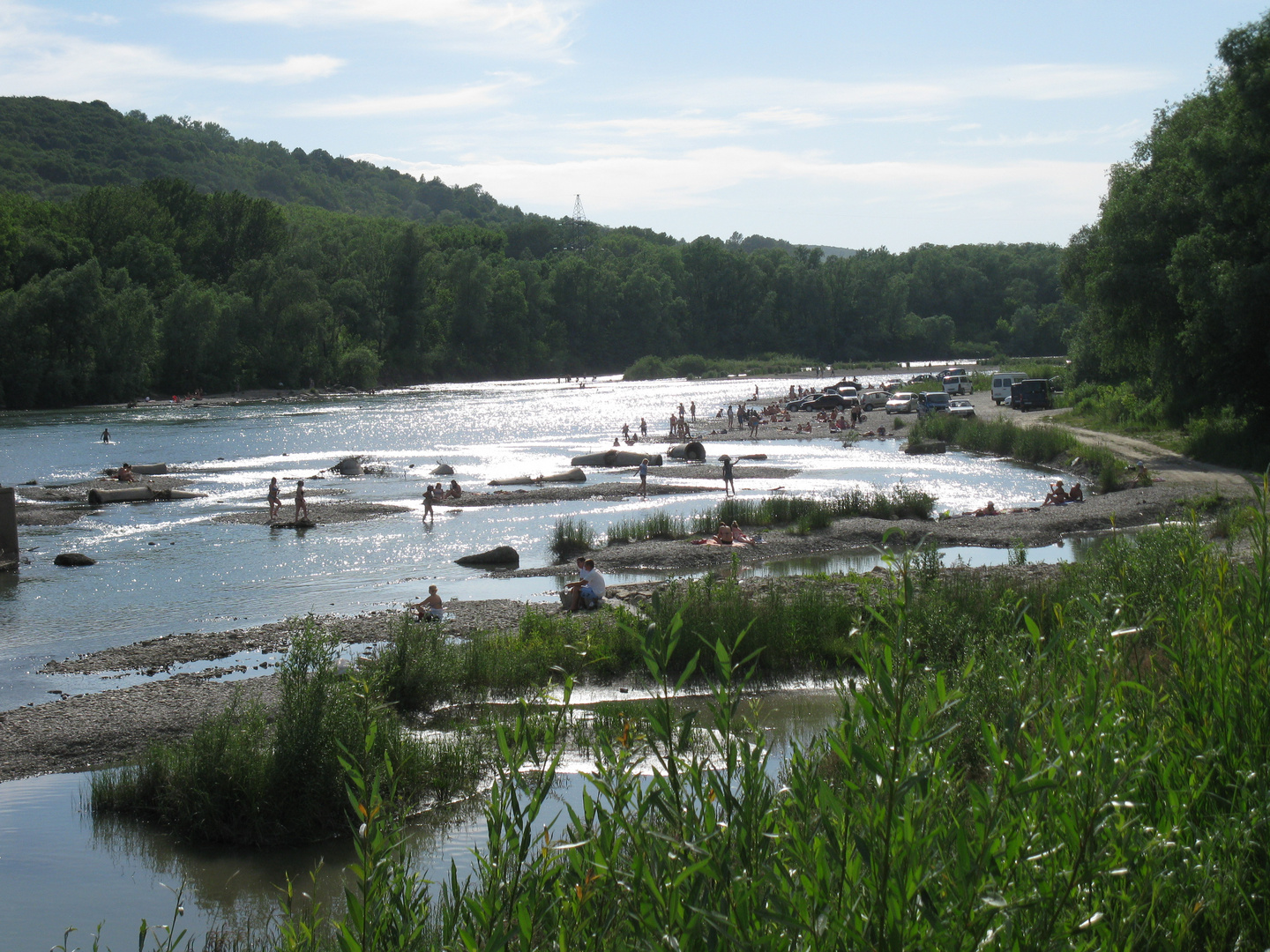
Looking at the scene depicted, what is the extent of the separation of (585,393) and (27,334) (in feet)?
174

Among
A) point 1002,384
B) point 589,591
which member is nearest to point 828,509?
point 589,591

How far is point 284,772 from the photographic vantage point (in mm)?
10688

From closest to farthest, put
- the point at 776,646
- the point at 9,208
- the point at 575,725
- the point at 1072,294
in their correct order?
the point at 575,725
the point at 776,646
the point at 1072,294
the point at 9,208

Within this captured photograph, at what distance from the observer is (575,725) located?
12516mm

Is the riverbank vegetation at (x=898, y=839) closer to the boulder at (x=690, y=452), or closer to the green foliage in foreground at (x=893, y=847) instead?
the green foliage in foreground at (x=893, y=847)

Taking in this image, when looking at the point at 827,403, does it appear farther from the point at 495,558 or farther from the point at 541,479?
the point at 495,558

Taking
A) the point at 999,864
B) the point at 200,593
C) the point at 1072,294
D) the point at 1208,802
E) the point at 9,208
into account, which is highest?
the point at 9,208

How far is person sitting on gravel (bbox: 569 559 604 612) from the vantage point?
19297mm

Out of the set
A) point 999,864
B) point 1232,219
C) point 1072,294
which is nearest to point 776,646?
point 999,864

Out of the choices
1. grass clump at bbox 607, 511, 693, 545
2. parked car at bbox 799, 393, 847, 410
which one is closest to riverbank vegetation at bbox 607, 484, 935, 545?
grass clump at bbox 607, 511, 693, 545

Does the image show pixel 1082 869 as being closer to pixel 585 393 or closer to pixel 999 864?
pixel 999 864

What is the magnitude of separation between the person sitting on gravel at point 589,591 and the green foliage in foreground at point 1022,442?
20.2m

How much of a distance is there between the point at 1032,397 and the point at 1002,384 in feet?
29.0

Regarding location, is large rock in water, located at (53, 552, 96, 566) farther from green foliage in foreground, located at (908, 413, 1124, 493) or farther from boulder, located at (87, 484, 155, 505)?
green foliage in foreground, located at (908, 413, 1124, 493)
